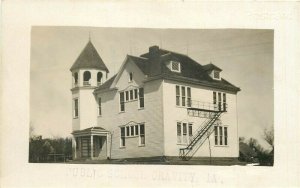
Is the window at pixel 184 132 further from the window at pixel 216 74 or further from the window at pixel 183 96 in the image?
the window at pixel 216 74

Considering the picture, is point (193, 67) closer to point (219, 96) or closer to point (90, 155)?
point (219, 96)

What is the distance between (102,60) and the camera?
259cm

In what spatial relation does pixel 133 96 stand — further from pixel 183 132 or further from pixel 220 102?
pixel 220 102

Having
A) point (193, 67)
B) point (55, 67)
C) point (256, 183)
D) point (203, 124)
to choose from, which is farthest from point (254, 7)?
point (55, 67)

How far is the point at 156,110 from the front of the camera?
261cm

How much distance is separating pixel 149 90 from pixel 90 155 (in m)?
0.41

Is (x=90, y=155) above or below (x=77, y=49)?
below

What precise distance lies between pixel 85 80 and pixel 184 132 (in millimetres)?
537

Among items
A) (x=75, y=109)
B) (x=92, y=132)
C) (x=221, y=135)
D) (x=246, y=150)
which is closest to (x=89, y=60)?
(x=75, y=109)

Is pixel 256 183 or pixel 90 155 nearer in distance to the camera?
pixel 256 183

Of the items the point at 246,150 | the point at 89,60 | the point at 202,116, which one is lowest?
the point at 246,150

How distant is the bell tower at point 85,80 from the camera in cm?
257

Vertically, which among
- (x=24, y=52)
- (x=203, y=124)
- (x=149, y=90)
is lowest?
(x=203, y=124)

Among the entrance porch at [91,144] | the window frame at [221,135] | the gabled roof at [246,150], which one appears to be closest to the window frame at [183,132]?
the window frame at [221,135]
